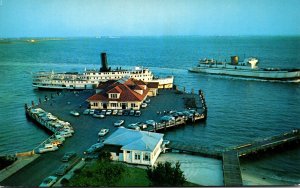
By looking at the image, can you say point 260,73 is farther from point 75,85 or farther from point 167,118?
point 167,118

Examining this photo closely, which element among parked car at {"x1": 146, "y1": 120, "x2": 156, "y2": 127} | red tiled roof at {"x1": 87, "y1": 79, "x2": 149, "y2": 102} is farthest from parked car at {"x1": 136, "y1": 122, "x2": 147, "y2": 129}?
red tiled roof at {"x1": 87, "y1": 79, "x2": 149, "y2": 102}

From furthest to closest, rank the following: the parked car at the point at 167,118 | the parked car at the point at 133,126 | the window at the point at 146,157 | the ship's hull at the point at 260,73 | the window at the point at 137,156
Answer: the ship's hull at the point at 260,73
the parked car at the point at 167,118
the parked car at the point at 133,126
the window at the point at 137,156
the window at the point at 146,157

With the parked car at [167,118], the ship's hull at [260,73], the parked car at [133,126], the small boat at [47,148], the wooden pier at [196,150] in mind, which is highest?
the ship's hull at [260,73]

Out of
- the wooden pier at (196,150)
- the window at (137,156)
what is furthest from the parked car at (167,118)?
the window at (137,156)

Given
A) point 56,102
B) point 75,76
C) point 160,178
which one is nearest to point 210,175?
point 160,178

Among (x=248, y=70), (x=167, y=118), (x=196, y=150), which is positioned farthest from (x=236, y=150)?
(x=248, y=70)

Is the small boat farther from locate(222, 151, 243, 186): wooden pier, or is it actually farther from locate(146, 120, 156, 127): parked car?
locate(222, 151, 243, 186): wooden pier

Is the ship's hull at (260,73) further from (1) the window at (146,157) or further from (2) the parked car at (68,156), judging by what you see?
(2) the parked car at (68,156)
